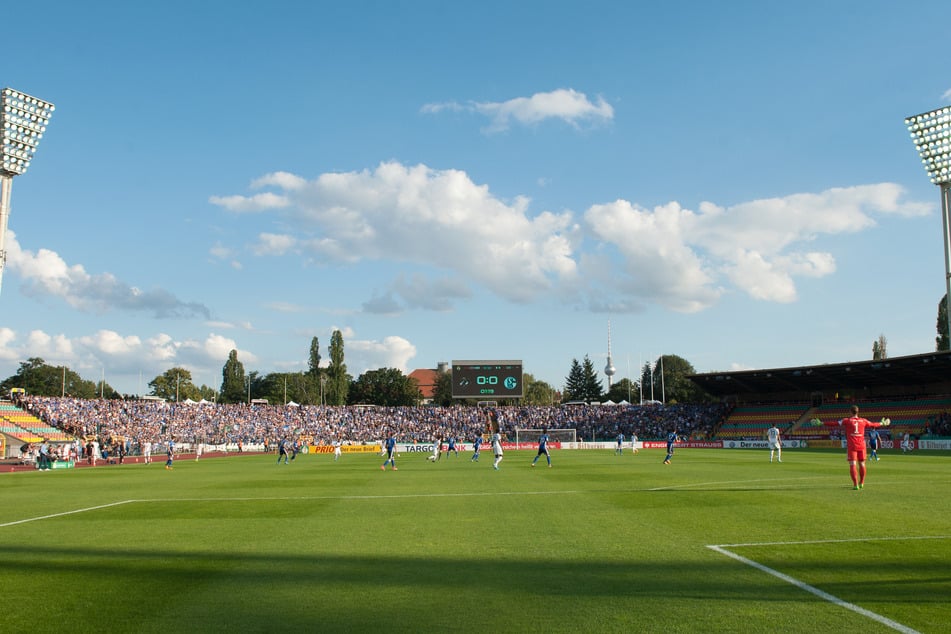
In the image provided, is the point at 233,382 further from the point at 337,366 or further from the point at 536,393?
the point at 536,393

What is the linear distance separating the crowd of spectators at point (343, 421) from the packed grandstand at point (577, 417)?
14cm

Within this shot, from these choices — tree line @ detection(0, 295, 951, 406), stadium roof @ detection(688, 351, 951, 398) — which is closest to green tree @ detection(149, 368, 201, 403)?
tree line @ detection(0, 295, 951, 406)

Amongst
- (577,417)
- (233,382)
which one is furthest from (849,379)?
(233,382)

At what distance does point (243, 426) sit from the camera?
3169 inches

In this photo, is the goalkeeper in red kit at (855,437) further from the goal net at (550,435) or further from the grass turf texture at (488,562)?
the goal net at (550,435)

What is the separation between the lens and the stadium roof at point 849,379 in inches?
2537

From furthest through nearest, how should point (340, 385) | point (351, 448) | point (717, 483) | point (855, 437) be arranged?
1. point (340, 385)
2. point (351, 448)
3. point (717, 483)
4. point (855, 437)

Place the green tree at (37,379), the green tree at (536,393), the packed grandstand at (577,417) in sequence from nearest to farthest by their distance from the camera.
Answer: the packed grandstand at (577,417) < the green tree at (37,379) < the green tree at (536,393)

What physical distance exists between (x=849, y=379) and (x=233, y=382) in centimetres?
12194

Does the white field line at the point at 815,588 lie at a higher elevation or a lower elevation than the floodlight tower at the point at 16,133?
lower

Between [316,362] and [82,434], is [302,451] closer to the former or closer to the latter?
[82,434]

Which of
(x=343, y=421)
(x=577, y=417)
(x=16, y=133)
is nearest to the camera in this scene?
(x=16, y=133)

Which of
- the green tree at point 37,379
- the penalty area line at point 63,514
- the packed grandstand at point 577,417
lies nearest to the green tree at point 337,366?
the packed grandstand at point 577,417

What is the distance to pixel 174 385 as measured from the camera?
14688 centimetres
